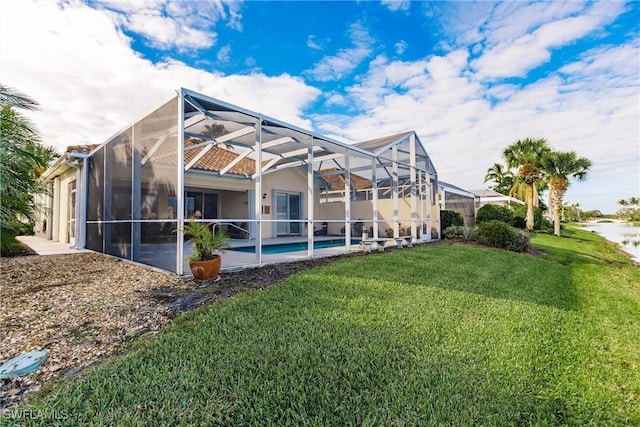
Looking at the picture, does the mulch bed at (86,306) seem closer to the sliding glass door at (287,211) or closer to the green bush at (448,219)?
the sliding glass door at (287,211)

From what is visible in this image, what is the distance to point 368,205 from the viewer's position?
17.1 m

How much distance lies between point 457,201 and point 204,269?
18227 mm

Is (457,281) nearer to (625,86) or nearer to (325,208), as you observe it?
(625,86)

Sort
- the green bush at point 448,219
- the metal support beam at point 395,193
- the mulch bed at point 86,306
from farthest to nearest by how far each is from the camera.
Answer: the green bush at point 448,219 → the metal support beam at point 395,193 → the mulch bed at point 86,306

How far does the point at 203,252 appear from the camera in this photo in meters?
5.60

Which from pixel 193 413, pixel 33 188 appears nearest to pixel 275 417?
pixel 193 413

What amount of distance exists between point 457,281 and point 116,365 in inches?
232

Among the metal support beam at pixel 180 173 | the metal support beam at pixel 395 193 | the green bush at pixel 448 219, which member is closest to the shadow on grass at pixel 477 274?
the metal support beam at pixel 395 193

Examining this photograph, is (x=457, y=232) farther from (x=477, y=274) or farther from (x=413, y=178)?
(x=477, y=274)

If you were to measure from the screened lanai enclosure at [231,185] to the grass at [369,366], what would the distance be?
3261mm

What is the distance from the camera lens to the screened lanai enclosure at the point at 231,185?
6.22 meters

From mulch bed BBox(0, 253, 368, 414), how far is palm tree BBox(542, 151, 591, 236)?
23.3 m

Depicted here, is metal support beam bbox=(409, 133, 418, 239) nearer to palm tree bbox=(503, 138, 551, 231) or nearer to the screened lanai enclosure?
the screened lanai enclosure

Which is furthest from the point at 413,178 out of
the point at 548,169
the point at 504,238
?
the point at 548,169
